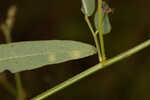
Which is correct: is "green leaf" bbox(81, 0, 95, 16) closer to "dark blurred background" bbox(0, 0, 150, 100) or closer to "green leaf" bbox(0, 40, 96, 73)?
"green leaf" bbox(0, 40, 96, 73)

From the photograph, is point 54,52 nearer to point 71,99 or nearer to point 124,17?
point 71,99

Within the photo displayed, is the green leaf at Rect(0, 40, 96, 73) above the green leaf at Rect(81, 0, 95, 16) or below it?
below

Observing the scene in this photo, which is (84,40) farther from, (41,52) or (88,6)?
(41,52)

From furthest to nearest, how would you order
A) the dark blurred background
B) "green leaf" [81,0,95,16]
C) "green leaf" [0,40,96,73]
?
1. the dark blurred background
2. "green leaf" [81,0,95,16]
3. "green leaf" [0,40,96,73]

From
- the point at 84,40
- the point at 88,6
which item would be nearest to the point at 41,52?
the point at 88,6

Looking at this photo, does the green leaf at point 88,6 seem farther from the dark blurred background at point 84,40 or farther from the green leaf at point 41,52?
the dark blurred background at point 84,40

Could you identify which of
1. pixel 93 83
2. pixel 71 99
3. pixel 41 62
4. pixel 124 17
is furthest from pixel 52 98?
pixel 41 62

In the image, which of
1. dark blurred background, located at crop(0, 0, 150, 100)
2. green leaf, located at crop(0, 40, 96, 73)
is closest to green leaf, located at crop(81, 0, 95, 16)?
green leaf, located at crop(0, 40, 96, 73)
